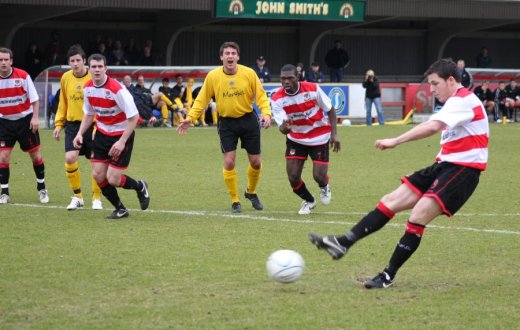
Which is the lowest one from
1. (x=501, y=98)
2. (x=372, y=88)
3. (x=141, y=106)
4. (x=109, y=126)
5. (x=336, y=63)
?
(x=501, y=98)

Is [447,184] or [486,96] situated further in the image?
[486,96]

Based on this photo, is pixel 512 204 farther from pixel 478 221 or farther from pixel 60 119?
pixel 60 119

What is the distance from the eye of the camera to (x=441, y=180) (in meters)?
7.59

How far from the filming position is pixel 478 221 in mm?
11250

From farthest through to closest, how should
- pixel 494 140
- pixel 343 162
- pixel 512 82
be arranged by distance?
1. pixel 512 82
2. pixel 494 140
3. pixel 343 162

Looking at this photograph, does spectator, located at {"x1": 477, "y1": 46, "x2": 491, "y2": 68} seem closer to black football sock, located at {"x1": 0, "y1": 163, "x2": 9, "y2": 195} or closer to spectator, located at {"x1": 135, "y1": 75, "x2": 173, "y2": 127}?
spectator, located at {"x1": 135, "y1": 75, "x2": 173, "y2": 127}

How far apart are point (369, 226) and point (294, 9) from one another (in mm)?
25730

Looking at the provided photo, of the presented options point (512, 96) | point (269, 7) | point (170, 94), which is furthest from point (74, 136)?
point (512, 96)

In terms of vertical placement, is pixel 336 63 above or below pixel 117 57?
below

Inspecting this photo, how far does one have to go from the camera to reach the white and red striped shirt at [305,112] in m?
11.7

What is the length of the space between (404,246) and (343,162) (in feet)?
36.4

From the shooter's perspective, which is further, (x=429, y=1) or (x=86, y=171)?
(x=429, y=1)

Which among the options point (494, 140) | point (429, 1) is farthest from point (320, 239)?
point (429, 1)

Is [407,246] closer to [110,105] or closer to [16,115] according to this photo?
[110,105]
